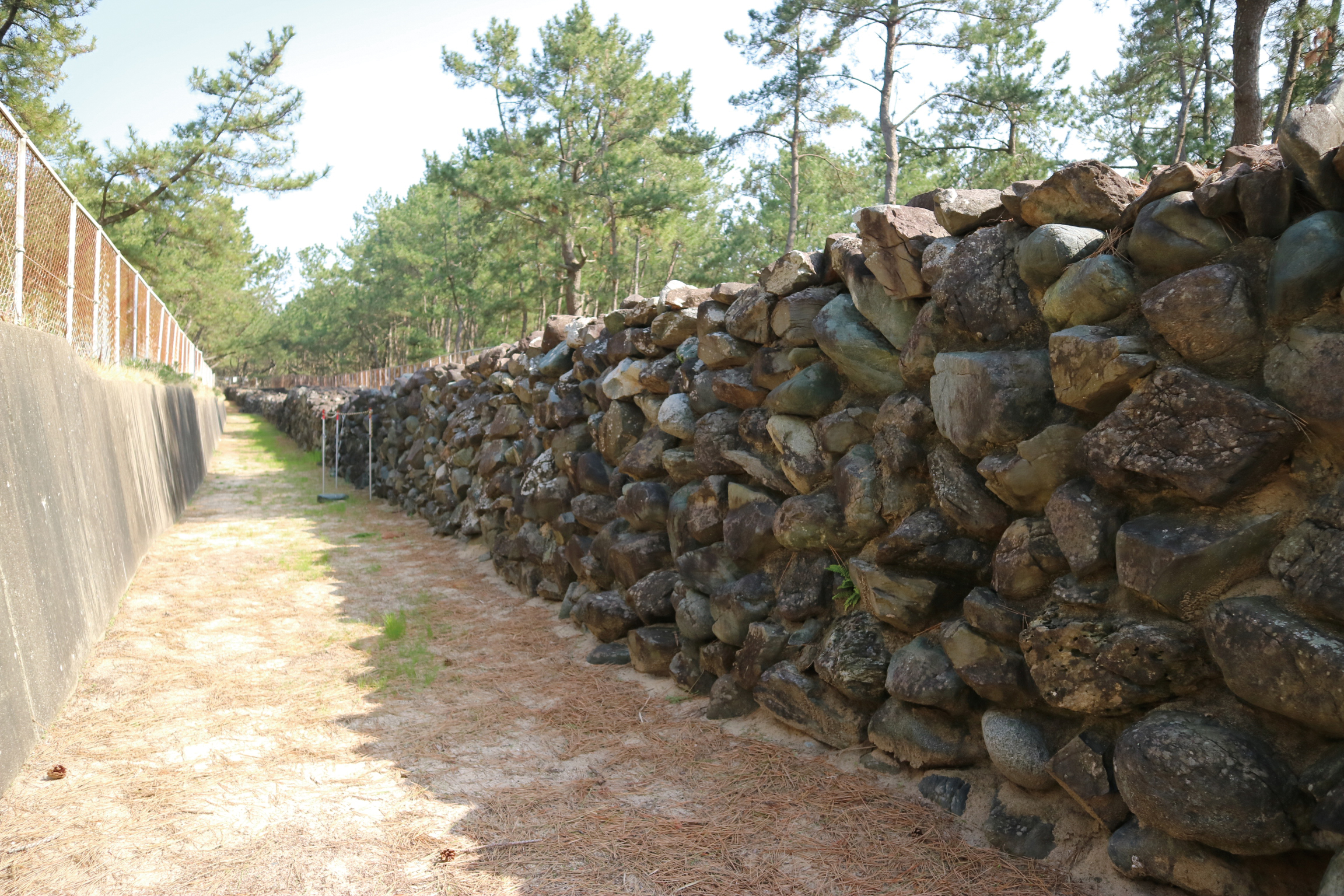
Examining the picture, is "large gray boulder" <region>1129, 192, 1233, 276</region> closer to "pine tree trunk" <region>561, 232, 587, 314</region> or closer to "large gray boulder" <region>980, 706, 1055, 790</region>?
"large gray boulder" <region>980, 706, 1055, 790</region>

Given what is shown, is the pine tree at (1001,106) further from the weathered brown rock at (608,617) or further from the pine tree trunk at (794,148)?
the weathered brown rock at (608,617)

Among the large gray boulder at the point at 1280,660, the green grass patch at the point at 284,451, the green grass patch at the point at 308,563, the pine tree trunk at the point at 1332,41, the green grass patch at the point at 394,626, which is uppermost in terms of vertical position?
the pine tree trunk at the point at 1332,41

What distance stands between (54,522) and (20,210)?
265cm

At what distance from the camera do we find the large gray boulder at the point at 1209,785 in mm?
2062

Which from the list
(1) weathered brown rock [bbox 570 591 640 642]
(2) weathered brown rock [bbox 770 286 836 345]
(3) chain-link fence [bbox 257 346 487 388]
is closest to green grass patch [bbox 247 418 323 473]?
(3) chain-link fence [bbox 257 346 487 388]

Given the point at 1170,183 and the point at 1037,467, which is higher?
the point at 1170,183

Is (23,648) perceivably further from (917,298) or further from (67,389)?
(917,298)

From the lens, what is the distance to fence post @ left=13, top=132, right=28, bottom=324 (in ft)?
17.6

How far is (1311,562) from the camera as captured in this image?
82.6 inches

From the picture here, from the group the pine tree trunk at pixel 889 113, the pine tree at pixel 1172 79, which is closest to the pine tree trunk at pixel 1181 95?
the pine tree at pixel 1172 79

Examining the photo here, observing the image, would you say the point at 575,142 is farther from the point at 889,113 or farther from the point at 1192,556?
the point at 1192,556

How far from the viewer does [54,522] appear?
430cm

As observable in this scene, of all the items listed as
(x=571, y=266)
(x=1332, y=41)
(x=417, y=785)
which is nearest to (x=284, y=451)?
(x=571, y=266)

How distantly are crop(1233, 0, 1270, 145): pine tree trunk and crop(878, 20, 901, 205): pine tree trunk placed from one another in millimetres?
10425
